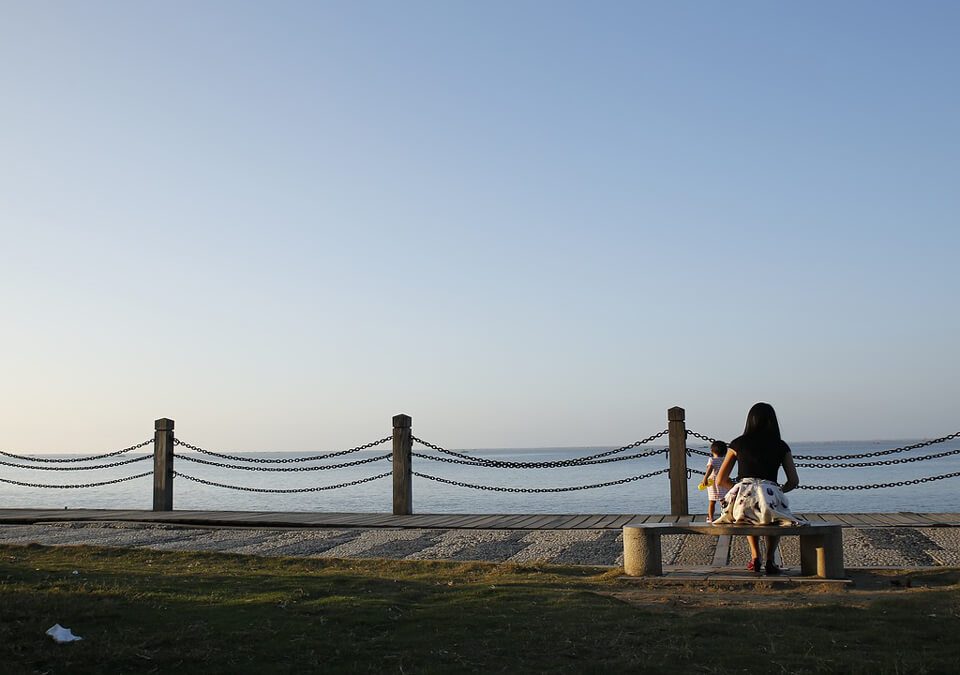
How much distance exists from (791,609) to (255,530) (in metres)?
8.87

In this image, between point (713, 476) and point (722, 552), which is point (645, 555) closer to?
point (722, 552)

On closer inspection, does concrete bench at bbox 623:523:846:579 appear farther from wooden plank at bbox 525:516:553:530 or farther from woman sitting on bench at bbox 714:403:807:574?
wooden plank at bbox 525:516:553:530

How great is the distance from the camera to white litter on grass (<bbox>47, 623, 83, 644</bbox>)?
189 inches

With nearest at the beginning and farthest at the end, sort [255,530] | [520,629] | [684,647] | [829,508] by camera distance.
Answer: [684,647], [520,629], [255,530], [829,508]

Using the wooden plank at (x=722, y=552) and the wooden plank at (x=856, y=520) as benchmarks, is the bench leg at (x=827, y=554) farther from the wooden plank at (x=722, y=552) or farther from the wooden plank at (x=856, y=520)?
the wooden plank at (x=856, y=520)

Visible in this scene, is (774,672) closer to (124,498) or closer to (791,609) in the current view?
(791,609)

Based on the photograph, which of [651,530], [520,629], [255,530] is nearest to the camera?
[520,629]

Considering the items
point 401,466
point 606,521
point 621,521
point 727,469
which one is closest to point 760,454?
point 727,469

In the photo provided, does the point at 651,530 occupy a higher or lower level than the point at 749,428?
lower

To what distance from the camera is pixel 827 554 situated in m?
7.74

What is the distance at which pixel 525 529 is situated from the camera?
Result: 1202cm

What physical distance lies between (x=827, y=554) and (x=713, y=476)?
12.4 ft

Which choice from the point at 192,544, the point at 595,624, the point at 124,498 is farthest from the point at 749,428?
the point at 124,498

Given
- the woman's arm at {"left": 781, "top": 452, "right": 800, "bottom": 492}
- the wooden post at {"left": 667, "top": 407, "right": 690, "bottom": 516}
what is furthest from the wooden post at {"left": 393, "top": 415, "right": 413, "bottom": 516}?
the woman's arm at {"left": 781, "top": 452, "right": 800, "bottom": 492}
